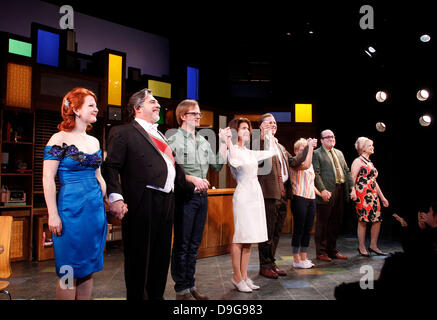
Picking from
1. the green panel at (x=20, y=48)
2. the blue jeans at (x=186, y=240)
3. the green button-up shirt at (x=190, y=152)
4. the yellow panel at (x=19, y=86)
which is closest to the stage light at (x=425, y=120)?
the green button-up shirt at (x=190, y=152)

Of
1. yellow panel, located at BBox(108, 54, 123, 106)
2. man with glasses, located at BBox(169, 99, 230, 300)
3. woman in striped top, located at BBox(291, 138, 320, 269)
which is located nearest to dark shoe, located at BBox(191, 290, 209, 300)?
man with glasses, located at BBox(169, 99, 230, 300)

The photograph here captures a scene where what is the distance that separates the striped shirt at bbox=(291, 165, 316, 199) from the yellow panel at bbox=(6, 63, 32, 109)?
142 inches

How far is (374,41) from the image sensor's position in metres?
4.96

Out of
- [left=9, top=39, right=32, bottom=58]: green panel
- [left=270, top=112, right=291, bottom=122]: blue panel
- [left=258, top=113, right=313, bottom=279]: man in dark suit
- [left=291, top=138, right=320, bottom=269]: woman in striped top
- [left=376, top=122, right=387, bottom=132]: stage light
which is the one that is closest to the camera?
[left=258, top=113, right=313, bottom=279]: man in dark suit

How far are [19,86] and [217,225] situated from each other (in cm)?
318

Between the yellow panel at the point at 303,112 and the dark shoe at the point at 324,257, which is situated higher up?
the yellow panel at the point at 303,112

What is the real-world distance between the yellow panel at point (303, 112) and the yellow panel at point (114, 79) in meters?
3.87

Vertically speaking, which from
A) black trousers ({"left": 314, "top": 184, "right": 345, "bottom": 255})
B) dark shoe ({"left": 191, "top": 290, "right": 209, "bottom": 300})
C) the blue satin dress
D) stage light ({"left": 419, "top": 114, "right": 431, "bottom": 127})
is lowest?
dark shoe ({"left": 191, "top": 290, "right": 209, "bottom": 300})

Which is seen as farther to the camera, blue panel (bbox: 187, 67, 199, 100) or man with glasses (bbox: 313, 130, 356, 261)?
blue panel (bbox: 187, 67, 199, 100)

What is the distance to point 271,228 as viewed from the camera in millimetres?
3559

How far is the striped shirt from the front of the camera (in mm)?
4078

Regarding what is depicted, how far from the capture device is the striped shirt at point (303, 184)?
4.08 metres

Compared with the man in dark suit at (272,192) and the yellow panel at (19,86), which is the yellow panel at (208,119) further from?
the man in dark suit at (272,192)

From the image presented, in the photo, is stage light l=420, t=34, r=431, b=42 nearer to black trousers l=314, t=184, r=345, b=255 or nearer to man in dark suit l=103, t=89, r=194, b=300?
black trousers l=314, t=184, r=345, b=255
